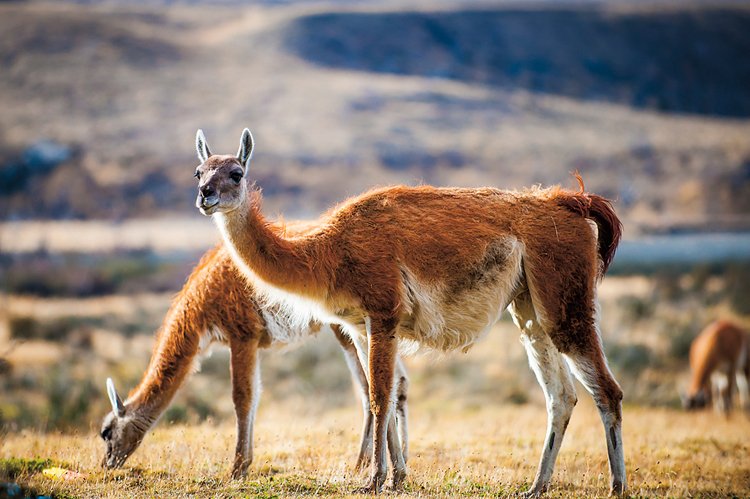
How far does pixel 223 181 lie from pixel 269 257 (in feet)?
2.65

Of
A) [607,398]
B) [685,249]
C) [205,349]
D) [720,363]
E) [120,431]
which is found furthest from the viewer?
[685,249]

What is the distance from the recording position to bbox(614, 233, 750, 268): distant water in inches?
1267

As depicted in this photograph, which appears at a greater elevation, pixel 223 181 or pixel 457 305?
pixel 223 181

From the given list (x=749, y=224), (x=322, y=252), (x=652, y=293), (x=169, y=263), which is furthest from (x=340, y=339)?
(x=749, y=224)

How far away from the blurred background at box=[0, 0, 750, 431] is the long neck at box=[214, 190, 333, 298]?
5.48 ft

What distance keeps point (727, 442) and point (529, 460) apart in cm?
318

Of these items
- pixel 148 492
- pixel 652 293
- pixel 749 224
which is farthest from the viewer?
pixel 749 224

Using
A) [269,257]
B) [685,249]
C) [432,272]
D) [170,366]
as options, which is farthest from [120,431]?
[685,249]

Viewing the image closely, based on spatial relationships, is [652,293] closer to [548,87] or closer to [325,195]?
[325,195]

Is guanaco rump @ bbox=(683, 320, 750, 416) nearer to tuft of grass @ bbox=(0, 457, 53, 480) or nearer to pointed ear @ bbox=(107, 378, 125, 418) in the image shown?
pointed ear @ bbox=(107, 378, 125, 418)

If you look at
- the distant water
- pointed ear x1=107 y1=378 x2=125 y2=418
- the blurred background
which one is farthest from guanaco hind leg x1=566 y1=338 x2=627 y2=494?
the distant water

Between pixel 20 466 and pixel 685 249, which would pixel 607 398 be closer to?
pixel 20 466

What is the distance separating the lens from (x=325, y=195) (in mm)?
53812

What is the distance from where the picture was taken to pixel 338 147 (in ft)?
205
